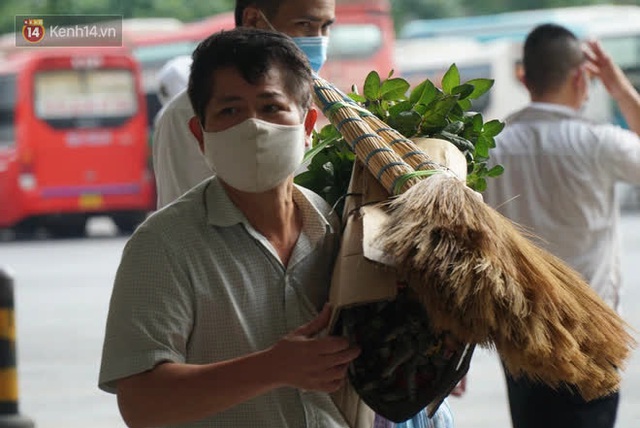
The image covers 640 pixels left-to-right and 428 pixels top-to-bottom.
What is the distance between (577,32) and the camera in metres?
18.9

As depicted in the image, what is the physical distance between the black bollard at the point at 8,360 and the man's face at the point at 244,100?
95.3 inches

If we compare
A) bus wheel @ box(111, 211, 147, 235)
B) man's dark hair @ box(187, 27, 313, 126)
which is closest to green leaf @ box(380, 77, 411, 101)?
man's dark hair @ box(187, 27, 313, 126)

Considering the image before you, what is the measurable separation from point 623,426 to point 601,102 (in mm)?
13236

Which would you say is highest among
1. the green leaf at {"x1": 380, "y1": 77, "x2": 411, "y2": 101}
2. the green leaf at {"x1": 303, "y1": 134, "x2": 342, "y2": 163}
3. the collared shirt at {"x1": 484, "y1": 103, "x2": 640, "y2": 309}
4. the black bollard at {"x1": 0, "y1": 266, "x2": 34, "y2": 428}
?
the green leaf at {"x1": 380, "y1": 77, "x2": 411, "y2": 101}

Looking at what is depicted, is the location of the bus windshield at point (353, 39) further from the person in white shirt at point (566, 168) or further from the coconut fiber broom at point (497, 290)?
the coconut fiber broom at point (497, 290)

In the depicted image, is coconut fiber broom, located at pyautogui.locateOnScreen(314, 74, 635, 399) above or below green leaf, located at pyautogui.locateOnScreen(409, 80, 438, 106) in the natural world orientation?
below

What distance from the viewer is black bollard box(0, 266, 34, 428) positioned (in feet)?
13.9

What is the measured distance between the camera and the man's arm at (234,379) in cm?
184

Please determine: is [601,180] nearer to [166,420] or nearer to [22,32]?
[22,32]

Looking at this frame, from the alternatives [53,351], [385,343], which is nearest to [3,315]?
[385,343]

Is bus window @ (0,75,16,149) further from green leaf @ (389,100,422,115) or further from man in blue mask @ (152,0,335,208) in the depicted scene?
green leaf @ (389,100,422,115)

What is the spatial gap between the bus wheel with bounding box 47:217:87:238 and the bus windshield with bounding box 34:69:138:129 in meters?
1.32

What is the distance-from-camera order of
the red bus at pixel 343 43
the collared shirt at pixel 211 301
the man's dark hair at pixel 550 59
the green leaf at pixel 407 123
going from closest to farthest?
the collared shirt at pixel 211 301 → the green leaf at pixel 407 123 → the man's dark hair at pixel 550 59 → the red bus at pixel 343 43

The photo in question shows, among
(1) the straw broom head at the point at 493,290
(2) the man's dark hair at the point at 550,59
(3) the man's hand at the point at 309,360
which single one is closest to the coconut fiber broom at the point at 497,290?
(1) the straw broom head at the point at 493,290
